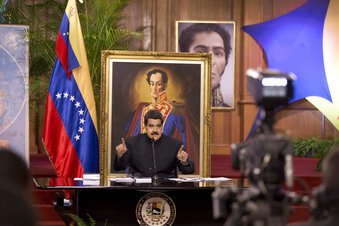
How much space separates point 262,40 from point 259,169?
8.78 meters

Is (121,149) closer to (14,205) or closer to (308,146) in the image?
(14,205)

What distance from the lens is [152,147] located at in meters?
5.74

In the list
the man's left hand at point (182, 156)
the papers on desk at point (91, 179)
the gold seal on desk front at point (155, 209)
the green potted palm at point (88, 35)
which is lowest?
the gold seal on desk front at point (155, 209)

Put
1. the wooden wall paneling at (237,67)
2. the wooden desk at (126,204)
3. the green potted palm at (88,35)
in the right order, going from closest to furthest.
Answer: the wooden desk at (126,204) → the green potted palm at (88,35) → the wooden wall paneling at (237,67)

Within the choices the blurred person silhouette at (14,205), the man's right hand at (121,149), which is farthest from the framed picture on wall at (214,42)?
the blurred person silhouette at (14,205)

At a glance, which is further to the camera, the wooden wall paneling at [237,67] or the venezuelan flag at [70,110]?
the wooden wall paneling at [237,67]

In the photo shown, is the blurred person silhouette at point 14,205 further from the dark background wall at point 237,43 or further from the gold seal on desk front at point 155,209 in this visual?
the dark background wall at point 237,43

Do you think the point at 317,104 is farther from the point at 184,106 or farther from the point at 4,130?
the point at 4,130

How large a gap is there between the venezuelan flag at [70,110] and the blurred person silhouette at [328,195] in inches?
205

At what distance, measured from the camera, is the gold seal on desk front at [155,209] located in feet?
16.5

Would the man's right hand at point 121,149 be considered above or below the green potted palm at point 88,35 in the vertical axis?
below

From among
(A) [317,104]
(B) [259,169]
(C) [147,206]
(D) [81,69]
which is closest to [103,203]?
(C) [147,206]

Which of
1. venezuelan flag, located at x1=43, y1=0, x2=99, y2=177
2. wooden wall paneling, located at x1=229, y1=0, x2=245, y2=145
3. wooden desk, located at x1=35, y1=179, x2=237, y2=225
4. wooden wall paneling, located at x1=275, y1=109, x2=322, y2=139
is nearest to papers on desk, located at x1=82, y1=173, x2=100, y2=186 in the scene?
wooden desk, located at x1=35, y1=179, x2=237, y2=225

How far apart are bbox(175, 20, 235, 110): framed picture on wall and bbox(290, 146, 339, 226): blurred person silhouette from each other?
857 centimetres
